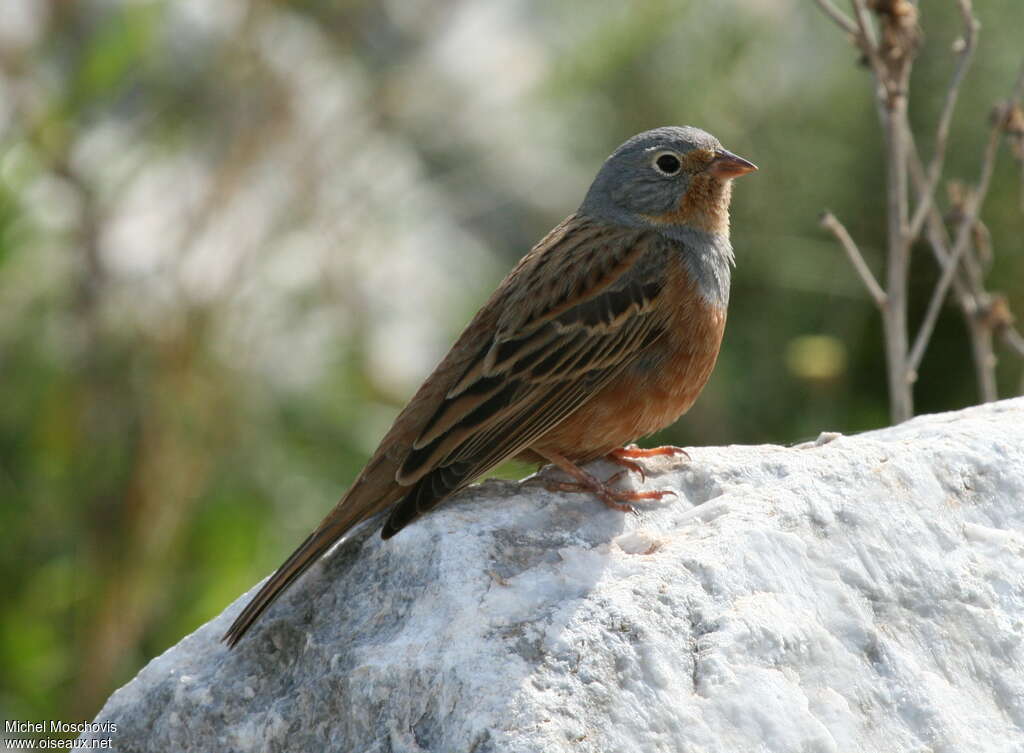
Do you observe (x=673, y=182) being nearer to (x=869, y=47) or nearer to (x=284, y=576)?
Result: (x=869, y=47)

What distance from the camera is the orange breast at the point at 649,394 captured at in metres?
4.12

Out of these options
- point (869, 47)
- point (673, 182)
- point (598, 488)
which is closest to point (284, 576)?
point (598, 488)

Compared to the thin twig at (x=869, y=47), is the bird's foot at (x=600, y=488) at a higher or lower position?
lower

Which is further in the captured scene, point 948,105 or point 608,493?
point 948,105

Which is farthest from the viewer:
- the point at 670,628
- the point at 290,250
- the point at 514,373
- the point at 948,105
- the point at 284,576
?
the point at 290,250

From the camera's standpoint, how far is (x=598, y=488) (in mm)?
3826

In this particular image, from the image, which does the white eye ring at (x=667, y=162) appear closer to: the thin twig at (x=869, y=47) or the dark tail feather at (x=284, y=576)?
the thin twig at (x=869, y=47)

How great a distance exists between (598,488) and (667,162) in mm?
1426

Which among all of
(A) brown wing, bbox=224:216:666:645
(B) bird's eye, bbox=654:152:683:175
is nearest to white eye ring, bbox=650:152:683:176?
(B) bird's eye, bbox=654:152:683:175

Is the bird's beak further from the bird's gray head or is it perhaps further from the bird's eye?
the bird's eye

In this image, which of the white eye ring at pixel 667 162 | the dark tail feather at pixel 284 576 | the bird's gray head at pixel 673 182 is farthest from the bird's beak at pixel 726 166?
the dark tail feather at pixel 284 576

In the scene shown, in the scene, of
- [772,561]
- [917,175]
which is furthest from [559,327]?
[917,175]

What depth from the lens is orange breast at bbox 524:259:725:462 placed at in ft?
13.5

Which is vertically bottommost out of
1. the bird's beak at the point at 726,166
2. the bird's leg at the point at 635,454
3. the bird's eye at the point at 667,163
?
the bird's leg at the point at 635,454
